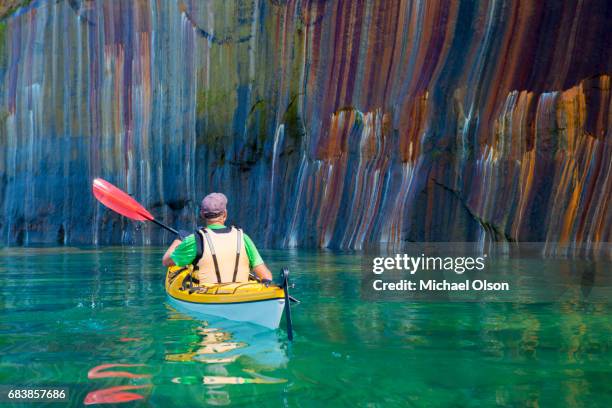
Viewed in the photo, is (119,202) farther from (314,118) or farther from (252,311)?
(314,118)

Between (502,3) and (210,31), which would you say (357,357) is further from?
(210,31)

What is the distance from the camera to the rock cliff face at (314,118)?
1772 cm

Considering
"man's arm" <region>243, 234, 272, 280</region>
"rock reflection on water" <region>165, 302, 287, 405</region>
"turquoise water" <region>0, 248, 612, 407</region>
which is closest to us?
"turquoise water" <region>0, 248, 612, 407</region>

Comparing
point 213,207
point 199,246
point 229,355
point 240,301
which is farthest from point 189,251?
point 229,355

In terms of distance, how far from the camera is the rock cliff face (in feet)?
58.1

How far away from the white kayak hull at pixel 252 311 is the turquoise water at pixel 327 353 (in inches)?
3.9

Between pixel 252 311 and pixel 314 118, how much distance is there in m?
16.7

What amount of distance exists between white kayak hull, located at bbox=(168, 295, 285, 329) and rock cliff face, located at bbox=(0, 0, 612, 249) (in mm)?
11358

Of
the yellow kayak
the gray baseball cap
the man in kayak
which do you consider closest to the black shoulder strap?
the man in kayak

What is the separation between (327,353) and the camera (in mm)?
5980

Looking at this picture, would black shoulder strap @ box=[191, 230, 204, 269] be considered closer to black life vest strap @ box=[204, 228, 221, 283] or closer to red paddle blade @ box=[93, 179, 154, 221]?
black life vest strap @ box=[204, 228, 221, 283]

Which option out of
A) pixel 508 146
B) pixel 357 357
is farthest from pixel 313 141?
pixel 357 357

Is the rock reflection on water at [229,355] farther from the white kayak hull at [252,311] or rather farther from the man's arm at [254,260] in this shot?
the man's arm at [254,260]

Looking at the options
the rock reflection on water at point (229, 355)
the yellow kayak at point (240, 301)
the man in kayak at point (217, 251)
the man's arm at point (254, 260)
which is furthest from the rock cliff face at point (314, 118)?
the rock reflection on water at point (229, 355)
